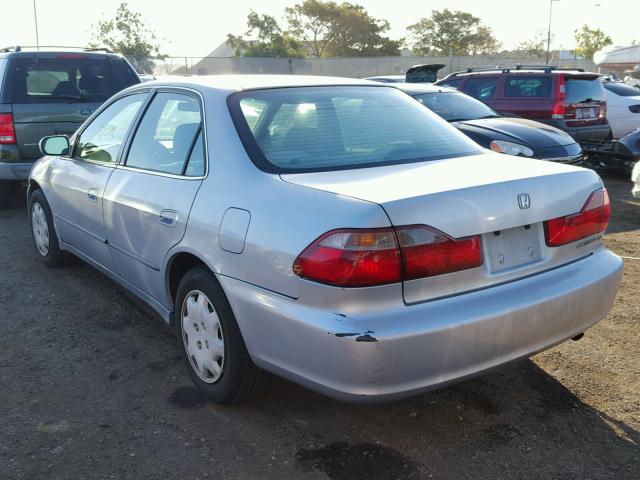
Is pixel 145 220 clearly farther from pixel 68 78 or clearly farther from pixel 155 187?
pixel 68 78

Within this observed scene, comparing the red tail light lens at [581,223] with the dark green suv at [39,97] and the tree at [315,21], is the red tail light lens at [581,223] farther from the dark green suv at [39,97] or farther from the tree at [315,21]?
the tree at [315,21]

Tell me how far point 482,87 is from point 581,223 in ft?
28.2

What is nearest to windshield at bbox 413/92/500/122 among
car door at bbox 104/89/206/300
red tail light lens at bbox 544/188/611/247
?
car door at bbox 104/89/206/300

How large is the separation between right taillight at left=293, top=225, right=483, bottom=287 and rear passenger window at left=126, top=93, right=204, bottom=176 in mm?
1023

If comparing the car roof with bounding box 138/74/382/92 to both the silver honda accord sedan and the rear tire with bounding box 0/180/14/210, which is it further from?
the rear tire with bounding box 0/180/14/210

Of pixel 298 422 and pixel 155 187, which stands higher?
pixel 155 187

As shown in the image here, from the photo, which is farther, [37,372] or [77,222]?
[77,222]

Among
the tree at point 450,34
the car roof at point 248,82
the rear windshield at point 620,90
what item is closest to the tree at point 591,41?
the tree at point 450,34

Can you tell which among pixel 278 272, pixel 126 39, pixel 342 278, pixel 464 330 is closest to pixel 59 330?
pixel 278 272

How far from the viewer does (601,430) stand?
121 inches

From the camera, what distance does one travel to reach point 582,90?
10516 millimetres

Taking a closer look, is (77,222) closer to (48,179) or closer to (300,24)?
(48,179)

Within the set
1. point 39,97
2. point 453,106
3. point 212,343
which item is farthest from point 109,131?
point 453,106

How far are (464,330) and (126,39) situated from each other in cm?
4680
